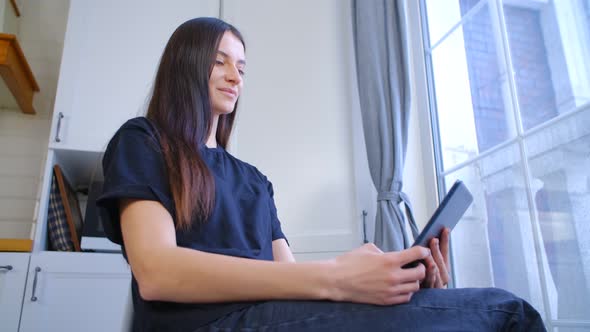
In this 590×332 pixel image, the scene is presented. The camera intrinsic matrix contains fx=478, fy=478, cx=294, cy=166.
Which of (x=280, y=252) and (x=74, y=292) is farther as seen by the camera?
(x=74, y=292)

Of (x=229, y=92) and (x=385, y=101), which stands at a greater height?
(x=385, y=101)

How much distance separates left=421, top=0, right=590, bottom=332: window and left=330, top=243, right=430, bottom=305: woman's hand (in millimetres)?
845

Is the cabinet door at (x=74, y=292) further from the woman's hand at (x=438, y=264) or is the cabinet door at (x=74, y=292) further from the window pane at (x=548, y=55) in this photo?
the window pane at (x=548, y=55)

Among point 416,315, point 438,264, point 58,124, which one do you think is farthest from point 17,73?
point 416,315

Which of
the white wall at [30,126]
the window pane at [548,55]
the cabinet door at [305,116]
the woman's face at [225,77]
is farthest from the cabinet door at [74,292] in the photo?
the window pane at [548,55]

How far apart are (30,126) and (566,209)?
7.45 ft

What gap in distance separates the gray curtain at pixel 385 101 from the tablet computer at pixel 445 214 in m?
0.92

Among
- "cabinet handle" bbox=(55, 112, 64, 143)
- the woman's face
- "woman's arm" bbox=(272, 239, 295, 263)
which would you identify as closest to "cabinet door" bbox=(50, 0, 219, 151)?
"cabinet handle" bbox=(55, 112, 64, 143)

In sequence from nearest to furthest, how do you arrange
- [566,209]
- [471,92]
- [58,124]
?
[566,209] < [471,92] < [58,124]

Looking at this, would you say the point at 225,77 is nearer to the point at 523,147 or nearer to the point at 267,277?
the point at 267,277

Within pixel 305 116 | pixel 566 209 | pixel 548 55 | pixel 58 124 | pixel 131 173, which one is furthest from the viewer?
pixel 305 116

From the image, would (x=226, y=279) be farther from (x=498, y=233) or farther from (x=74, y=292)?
(x=74, y=292)

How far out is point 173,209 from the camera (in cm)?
75

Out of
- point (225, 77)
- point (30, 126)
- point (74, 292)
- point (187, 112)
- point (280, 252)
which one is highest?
point (30, 126)
